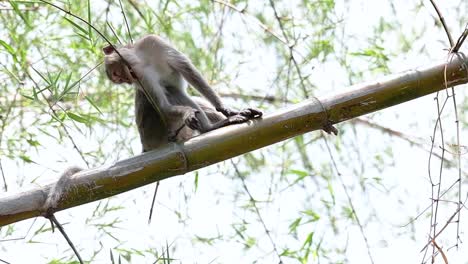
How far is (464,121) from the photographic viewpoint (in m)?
5.41

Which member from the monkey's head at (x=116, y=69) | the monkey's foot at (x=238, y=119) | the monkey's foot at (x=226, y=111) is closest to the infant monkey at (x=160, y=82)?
the monkey's head at (x=116, y=69)

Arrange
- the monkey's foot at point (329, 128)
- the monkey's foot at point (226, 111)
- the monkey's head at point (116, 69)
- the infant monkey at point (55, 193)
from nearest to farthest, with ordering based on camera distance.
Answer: the infant monkey at point (55, 193), the monkey's foot at point (329, 128), the monkey's foot at point (226, 111), the monkey's head at point (116, 69)

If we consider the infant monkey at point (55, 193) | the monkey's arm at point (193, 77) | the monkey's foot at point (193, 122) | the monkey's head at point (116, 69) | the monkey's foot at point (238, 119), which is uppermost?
the monkey's head at point (116, 69)

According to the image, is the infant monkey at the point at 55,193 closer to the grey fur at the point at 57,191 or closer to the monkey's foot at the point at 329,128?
the grey fur at the point at 57,191

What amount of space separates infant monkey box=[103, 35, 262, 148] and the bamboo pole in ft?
3.30

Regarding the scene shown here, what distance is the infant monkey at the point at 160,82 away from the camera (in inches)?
162

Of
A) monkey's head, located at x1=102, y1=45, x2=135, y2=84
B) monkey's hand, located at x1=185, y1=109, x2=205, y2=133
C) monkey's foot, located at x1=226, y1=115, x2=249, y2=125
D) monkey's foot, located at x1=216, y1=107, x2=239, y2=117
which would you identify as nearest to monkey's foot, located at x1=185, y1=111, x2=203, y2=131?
monkey's hand, located at x1=185, y1=109, x2=205, y2=133

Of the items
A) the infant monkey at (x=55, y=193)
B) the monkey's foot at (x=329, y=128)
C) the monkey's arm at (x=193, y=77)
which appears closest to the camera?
the infant monkey at (x=55, y=193)

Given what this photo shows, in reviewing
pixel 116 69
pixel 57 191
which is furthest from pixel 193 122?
pixel 57 191

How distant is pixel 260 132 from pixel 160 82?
1422mm

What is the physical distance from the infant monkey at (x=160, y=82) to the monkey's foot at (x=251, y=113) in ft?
2.41

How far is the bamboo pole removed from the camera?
2.97 meters

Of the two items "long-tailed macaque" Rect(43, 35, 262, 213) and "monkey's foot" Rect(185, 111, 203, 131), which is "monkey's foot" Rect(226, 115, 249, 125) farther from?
"long-tailed macaque" Rect(43, 35, 262, 213)

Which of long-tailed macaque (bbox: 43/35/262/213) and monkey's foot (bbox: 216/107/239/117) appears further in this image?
long-tailed macaque (bbox: 43/35/262/213)
